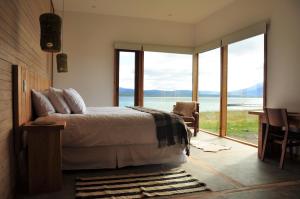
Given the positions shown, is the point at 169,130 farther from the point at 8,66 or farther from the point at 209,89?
the point at 209,89

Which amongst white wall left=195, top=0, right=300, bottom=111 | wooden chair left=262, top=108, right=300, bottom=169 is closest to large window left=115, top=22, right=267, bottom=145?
white wall left=195, top=0, right=300, bottom=111

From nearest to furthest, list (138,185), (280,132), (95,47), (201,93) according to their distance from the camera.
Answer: (138,185), (280,132), (95,47), (201,93)

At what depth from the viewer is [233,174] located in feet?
9.77

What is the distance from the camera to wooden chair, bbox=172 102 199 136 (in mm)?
5564

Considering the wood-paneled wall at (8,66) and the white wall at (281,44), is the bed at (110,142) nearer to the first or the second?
the wood-paneled wall at (8,66)

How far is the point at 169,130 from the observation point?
10.6 ft

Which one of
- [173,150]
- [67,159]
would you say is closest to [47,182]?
[67,159]

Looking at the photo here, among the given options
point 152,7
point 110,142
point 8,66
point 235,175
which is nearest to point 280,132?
point 235,175

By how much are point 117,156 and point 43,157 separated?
97 cm

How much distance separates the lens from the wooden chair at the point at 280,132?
10.7ft

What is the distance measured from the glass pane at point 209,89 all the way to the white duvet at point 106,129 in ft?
10.7

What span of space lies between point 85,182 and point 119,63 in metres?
4.24

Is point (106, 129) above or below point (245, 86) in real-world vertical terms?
below

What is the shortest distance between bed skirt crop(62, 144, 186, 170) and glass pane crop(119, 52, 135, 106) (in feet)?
11.3
